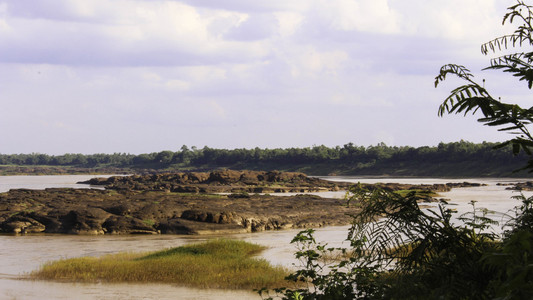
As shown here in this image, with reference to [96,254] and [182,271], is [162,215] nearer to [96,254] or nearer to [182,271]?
[96,254]

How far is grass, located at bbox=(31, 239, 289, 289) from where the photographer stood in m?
19.0

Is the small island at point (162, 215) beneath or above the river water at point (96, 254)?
above

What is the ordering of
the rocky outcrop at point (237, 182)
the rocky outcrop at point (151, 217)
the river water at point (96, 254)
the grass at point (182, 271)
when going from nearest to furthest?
1. the river water at point (96, 254)
2. the grass at point (182, 271)
3. the rocky outcrop at point (151, 217)
4. the rocky outcrop at point (237, 182)

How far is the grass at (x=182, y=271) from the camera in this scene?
1898 centimetres

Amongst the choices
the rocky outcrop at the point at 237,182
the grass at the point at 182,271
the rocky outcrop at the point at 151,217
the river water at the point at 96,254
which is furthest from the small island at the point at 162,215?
the rocky outcrop at the point at 237,182

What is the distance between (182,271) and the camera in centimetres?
2044

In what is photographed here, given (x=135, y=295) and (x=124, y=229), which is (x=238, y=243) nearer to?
(x=135, y=295)

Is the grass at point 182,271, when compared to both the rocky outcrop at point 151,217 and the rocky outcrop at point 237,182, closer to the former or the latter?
the rocky outcrop at point 151,217

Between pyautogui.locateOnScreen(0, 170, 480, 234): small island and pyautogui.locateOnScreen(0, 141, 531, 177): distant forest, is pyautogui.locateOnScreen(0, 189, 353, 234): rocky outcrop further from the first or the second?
pyautogui.locateOnScreen(0, 141, 531, 177): distant forest

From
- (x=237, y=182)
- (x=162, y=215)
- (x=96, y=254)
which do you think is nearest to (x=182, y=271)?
(x=96, y=254)

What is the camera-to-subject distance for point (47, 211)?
3841 centimetres

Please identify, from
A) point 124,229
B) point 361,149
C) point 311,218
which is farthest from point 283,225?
point 361,149

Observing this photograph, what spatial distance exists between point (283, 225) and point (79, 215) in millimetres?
13810

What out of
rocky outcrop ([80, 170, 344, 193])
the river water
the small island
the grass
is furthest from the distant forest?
the grass
